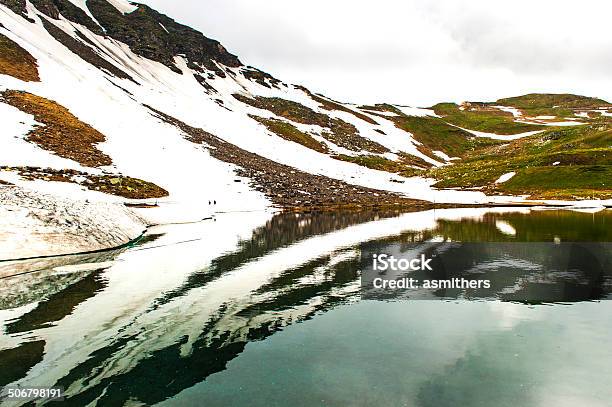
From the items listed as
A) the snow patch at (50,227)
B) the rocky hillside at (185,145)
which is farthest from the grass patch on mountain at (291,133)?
the snow patch at (50,227)

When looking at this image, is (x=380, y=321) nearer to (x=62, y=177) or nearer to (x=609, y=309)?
(x=609, y=309)

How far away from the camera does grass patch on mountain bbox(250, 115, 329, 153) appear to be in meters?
148

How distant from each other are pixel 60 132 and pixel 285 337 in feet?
269

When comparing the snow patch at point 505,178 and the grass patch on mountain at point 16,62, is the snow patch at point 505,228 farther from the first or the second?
the grass patch on mountain at point 16,62

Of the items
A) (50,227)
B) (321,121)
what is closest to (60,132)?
(50,227)

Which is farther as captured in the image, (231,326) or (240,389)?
(231,326)

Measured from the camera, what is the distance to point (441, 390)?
42.1 feet

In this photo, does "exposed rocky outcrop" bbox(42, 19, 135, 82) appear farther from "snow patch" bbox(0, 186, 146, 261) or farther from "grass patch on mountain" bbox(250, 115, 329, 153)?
"snow patch" bbox(0, 186, 146, 261)

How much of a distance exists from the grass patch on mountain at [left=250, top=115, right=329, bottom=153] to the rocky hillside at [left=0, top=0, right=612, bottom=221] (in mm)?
784

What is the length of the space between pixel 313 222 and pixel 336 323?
40.3 meters

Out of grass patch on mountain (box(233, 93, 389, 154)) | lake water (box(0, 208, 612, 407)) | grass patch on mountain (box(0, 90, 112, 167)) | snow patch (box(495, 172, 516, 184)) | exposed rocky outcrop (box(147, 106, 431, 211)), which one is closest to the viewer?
lake water (box(0, 208, 612, 407))

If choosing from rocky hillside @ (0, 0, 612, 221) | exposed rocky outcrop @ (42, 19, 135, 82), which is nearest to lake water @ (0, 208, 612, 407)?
Answer: rocky hillside @ (0, 0, 612, 221)

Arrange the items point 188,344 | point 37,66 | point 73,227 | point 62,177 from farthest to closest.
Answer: point 37,66 < point 62,177 < point 73,227 < point 188,344

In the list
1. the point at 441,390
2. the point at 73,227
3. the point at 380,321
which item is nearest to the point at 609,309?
the point at 380,321
